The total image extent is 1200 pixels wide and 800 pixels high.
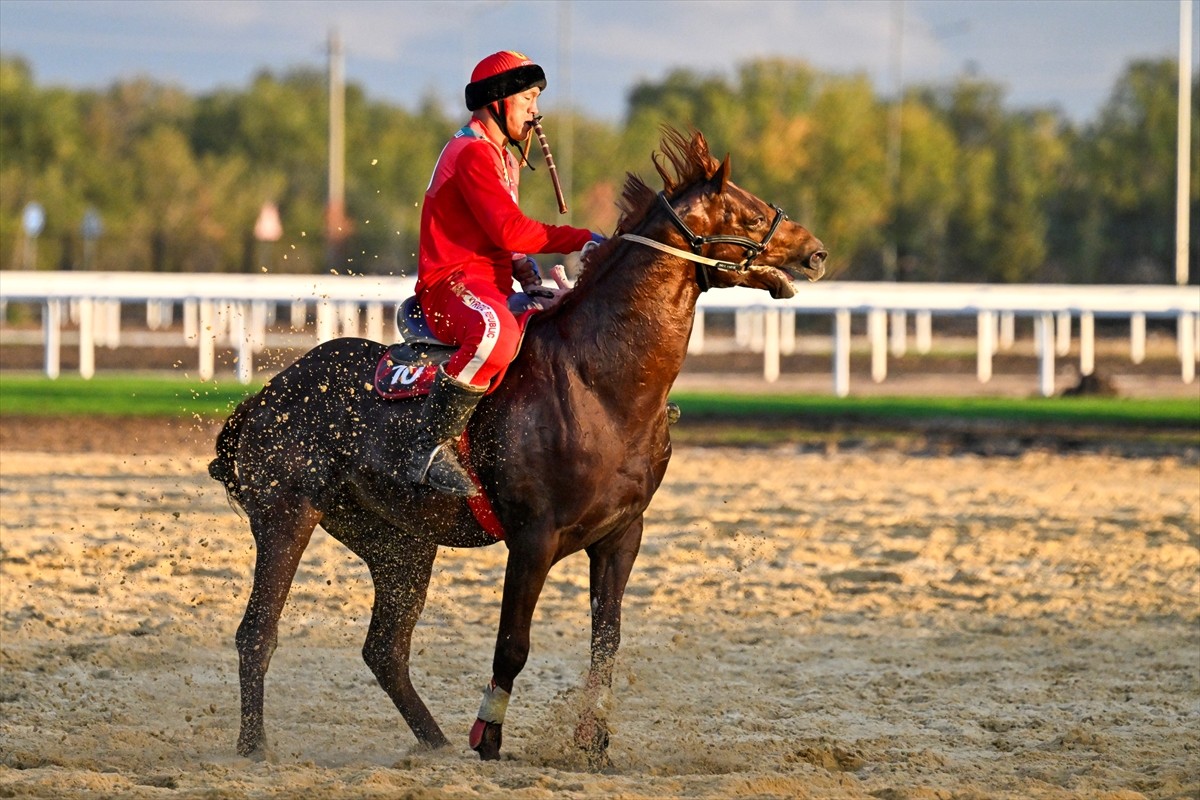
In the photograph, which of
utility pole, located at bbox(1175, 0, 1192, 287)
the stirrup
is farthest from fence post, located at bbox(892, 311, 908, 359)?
the stirrup

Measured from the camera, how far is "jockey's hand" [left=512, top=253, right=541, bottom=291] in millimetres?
6172

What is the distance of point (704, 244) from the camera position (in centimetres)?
574

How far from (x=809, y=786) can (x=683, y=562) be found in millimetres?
4871

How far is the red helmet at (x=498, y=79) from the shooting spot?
5.91 metres

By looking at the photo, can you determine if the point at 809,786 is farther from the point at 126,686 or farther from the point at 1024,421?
the point at 1024,421

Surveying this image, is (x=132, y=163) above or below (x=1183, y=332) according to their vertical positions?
above

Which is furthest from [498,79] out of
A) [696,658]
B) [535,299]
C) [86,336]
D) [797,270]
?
[86,336]

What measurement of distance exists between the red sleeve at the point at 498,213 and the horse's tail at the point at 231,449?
1409 mm

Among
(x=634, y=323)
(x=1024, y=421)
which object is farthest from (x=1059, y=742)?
(x=1024, y=421)

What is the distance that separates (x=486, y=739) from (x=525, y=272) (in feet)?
5.64

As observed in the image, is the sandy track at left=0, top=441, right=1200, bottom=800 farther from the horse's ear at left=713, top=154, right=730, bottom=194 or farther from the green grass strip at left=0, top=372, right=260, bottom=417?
the green grass strip at left=0, top=372, right=260, bottom=417

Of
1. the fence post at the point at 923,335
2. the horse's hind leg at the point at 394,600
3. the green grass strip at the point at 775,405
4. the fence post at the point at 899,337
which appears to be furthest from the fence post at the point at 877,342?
the horse's hind leg at the point at 394,600

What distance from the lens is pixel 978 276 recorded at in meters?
47.5

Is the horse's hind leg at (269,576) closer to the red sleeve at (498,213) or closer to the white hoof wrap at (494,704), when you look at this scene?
the white hoof wrap at (494,704)
